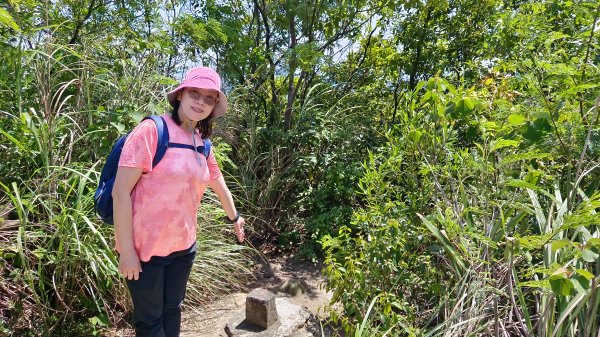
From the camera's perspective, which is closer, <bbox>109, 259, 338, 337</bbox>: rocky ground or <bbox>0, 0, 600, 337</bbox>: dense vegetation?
<bbox>0, 0, 600, 337</bbox>: dense vegetation

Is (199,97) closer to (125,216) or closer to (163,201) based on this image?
(163,201)

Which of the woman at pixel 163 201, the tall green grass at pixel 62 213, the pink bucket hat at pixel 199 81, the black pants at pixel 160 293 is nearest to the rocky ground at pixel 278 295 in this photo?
the tall green grass at pixel 62 213

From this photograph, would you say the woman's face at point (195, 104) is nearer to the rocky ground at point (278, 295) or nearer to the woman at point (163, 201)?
the woman at point (163, 201)

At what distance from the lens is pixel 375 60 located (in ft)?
19.9

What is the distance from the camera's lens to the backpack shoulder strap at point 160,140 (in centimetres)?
193

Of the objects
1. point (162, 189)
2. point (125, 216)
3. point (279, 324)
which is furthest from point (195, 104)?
point (279, 324)

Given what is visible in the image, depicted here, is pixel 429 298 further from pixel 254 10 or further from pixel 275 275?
pixel 254 10

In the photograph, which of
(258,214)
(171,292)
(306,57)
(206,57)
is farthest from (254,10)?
(171,292)

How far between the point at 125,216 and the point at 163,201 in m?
0.17

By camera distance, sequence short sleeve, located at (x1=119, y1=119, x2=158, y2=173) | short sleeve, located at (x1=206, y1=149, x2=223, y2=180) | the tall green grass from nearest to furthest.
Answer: short sleeve, located at (x1=119, y1=119, x2=158, y2=173)
short sleeve, located at (x1=206, y1=149, x2=223, y2=180)
the tall green grass

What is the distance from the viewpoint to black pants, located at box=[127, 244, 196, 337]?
81.4 inches

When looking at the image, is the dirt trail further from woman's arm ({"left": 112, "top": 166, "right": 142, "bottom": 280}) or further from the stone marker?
woman's arm ({"left": 112, "top": 166, "right": 142, "bottom": 280})

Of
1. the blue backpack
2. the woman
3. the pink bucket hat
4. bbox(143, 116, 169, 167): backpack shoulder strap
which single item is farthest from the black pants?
the pink bucket hat

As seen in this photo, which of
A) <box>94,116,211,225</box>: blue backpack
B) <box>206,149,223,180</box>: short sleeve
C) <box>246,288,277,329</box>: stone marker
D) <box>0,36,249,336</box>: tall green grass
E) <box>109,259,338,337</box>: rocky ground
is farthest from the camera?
<box>109,259,338,337</box>: rocky ground
